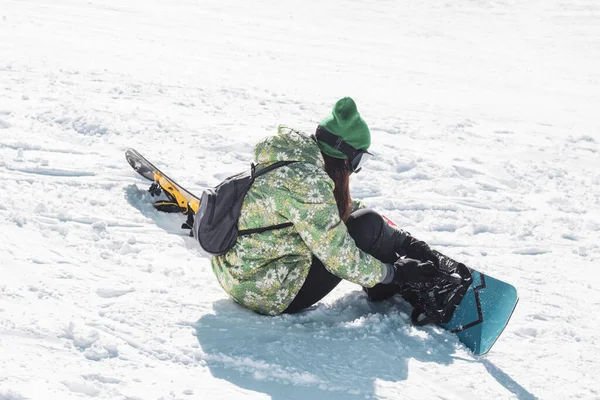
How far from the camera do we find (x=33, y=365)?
2.95m

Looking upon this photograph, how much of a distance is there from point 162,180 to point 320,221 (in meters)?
2.48

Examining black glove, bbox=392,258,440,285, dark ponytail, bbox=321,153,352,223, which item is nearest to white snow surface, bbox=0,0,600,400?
black glove, bbox=392,258,440,285

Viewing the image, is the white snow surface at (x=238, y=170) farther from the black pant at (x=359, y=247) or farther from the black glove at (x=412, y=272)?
the black glove at (x=412, y=272)

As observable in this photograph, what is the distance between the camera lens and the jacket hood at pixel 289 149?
355 cm

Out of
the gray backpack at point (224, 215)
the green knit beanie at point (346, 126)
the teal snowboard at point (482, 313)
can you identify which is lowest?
the teal snowboard at point (482, 313)

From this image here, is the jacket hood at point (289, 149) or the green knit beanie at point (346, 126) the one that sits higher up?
the green knit beanie at point (346, 126)

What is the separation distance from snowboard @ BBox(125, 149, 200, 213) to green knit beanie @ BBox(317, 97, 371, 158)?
167 cm

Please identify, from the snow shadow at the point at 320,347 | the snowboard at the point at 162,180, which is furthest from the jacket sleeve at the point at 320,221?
the snowboard at the point at 162,180

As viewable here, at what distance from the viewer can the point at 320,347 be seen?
365 centimetres

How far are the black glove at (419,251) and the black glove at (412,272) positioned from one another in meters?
0.22

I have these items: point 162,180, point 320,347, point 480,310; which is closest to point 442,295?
point 480,310

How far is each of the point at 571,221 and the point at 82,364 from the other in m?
5.15

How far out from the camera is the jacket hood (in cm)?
355

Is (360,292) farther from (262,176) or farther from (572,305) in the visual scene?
(572,305)
